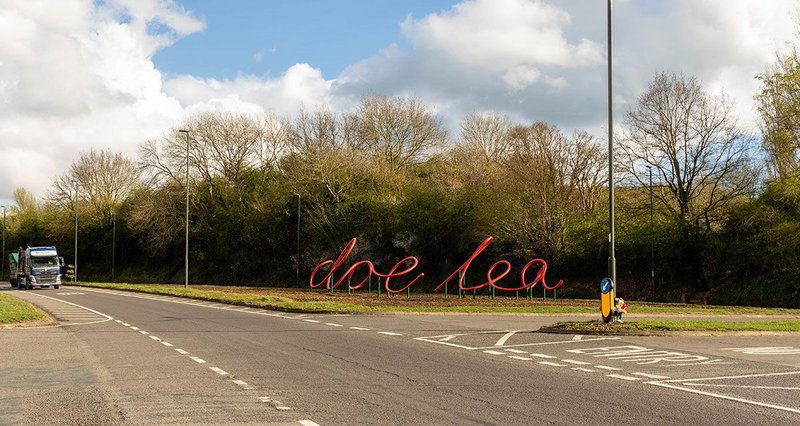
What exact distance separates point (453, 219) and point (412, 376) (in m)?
40.7

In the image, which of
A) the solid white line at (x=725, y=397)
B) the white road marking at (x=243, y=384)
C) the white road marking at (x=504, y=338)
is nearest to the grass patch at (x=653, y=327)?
the white road marking at (x=504, y=338)

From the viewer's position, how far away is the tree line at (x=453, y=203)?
39500 mm

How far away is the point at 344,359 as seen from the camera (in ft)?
42.8

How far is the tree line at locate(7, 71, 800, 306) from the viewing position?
39.5 meters

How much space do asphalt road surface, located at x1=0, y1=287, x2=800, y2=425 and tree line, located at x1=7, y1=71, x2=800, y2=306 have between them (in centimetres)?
2220


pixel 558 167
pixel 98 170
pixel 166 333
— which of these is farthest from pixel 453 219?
pixel 98 170

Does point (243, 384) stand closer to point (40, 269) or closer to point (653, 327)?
point (653, 327)

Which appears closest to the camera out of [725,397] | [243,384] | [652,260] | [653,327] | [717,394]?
[725,397]

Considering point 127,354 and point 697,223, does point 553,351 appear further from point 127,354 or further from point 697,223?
point 697,223

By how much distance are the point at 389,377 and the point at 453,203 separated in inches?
1603

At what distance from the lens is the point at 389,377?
10.9 metres

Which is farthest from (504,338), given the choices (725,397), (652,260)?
(652,260)

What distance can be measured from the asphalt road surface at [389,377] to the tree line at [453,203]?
22.2m

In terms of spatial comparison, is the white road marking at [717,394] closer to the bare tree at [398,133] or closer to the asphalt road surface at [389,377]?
the asphalt road surface at [389,377]
